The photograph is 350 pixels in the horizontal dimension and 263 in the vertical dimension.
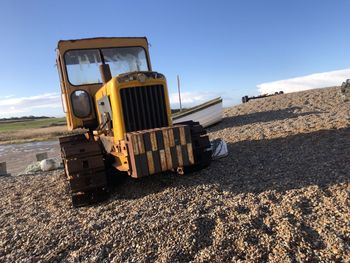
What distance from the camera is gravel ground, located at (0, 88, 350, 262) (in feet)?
14.7

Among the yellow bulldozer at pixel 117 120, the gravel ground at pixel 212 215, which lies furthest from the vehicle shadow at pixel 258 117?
the yellow bulldozer at pixel 117 120

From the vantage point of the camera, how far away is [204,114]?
16.8 metres

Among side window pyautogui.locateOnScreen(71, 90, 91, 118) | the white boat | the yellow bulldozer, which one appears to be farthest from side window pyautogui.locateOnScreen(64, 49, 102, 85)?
the white boat

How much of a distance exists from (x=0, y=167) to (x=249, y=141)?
31.2 feet

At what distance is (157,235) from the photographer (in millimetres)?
4980

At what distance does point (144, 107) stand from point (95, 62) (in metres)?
2.24

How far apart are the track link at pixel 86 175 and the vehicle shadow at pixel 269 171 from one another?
0.40 metres

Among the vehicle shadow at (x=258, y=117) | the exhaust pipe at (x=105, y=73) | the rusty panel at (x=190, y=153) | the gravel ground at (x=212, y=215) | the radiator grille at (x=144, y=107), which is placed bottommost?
the gravel ground at (x=212, y=215)

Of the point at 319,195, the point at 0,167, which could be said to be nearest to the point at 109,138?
the point at 319,195

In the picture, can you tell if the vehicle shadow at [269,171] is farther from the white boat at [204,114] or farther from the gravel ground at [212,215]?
the white boat at [204,114]

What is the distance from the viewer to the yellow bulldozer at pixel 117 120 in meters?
6.68

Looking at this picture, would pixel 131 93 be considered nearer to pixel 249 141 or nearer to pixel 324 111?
pixel 249 141

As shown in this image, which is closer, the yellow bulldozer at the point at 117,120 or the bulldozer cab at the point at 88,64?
the yellow bulldozer at the point at 117,120

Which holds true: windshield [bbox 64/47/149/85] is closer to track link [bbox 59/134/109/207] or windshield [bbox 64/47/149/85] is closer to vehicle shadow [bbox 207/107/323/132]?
track link [bbox 59/134/109/207]
